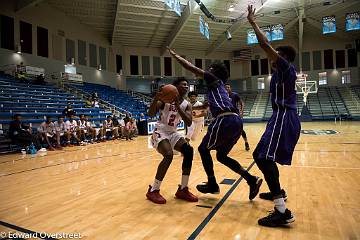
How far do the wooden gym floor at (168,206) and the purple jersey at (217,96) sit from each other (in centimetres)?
109

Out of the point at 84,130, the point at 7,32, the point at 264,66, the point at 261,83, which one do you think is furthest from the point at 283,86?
the point at 261,83

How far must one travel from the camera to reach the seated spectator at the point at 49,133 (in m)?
9.30

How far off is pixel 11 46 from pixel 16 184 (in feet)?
48.9

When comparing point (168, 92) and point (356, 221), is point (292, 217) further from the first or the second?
point (168, 92)

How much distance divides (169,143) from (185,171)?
0.40 meters

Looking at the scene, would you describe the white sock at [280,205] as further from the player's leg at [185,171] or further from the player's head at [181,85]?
the player's head at [181,85]

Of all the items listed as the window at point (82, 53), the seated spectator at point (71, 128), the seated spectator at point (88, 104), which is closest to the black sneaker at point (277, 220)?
the seated spectator at point (71, 128)

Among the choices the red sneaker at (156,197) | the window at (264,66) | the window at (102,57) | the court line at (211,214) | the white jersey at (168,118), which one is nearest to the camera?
the court line at (211,214)

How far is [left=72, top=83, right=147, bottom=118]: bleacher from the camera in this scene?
19.2 m

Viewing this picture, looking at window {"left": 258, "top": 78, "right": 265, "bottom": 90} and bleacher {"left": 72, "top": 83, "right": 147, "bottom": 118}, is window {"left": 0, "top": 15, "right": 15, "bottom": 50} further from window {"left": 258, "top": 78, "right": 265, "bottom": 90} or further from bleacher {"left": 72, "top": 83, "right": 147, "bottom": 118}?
window {"left": 258, "top": 78, "right": 265, "bottom": 90}

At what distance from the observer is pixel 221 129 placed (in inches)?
128

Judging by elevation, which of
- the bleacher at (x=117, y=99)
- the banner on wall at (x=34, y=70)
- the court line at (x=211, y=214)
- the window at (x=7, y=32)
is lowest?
the court line at (x=211, y=214)

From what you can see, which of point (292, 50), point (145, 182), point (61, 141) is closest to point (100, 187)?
point (145, 182)

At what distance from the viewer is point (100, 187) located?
13.2 feet
